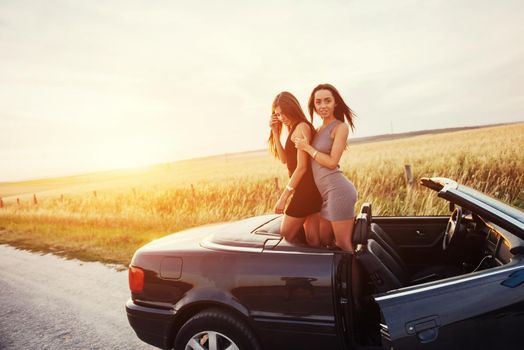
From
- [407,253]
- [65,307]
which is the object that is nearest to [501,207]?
[407,253]

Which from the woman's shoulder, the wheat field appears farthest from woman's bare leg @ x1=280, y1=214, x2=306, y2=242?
the wheat field

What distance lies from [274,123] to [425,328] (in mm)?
2437

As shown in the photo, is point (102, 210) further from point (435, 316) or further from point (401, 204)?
point (435, 316)

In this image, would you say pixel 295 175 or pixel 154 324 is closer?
pixel 154 324

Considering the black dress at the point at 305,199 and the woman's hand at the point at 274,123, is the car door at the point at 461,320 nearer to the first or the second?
the black dress at the point at 305,199

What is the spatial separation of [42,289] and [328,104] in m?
5.27

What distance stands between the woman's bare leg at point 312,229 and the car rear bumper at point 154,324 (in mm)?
1138

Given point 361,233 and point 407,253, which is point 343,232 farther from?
point 407,253

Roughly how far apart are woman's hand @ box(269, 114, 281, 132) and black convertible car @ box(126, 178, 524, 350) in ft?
3.33

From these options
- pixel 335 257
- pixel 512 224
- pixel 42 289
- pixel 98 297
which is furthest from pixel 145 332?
pixel 42 289

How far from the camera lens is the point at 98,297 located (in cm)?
592

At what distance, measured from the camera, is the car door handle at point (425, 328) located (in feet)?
7.48

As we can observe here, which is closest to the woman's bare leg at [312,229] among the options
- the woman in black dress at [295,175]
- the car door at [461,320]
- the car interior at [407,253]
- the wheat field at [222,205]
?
the woman in black dress at [295,175]

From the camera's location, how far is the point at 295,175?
12.3 feet
